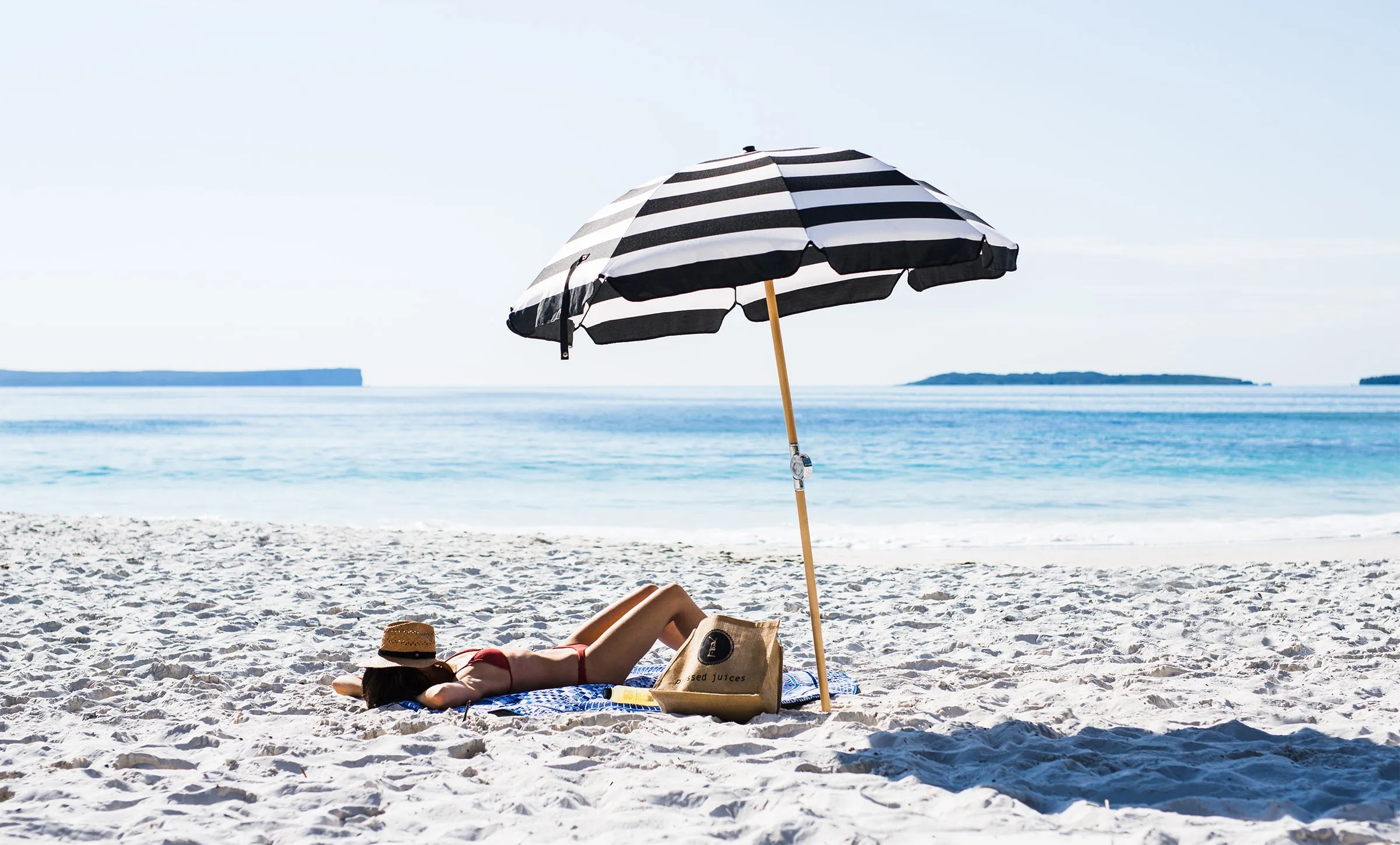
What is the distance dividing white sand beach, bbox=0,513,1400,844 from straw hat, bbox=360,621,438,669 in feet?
0.66

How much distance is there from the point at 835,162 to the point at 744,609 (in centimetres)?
418

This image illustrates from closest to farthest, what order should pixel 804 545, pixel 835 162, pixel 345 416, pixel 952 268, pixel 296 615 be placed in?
pixel 835 162 < pixel 804 545 < pixel 952 268 < pixel 296 615 < pixel 345 416

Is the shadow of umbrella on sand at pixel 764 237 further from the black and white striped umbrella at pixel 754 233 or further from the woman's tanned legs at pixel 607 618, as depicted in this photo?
the woman's tanned legs at pixel 607 618

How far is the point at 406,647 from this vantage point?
399 cm

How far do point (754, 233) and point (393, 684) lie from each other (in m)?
2.37

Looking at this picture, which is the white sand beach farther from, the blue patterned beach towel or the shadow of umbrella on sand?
the shadow of umbrella on sand

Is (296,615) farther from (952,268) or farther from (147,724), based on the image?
(952,268)

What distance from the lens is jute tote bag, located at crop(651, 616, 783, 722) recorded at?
12.5 feet

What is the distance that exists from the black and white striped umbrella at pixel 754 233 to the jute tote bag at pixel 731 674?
4.11ft

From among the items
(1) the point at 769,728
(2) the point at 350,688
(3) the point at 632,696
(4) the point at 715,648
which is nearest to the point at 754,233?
(4) the point at 715,648

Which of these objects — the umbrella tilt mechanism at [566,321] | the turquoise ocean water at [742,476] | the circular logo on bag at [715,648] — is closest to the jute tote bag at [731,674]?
the circular logo on bag at [715,648]

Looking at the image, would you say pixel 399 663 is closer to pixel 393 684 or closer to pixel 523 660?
pixel 393 684

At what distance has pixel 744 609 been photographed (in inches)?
275

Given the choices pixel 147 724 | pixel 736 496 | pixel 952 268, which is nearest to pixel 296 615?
pixel 147 724
